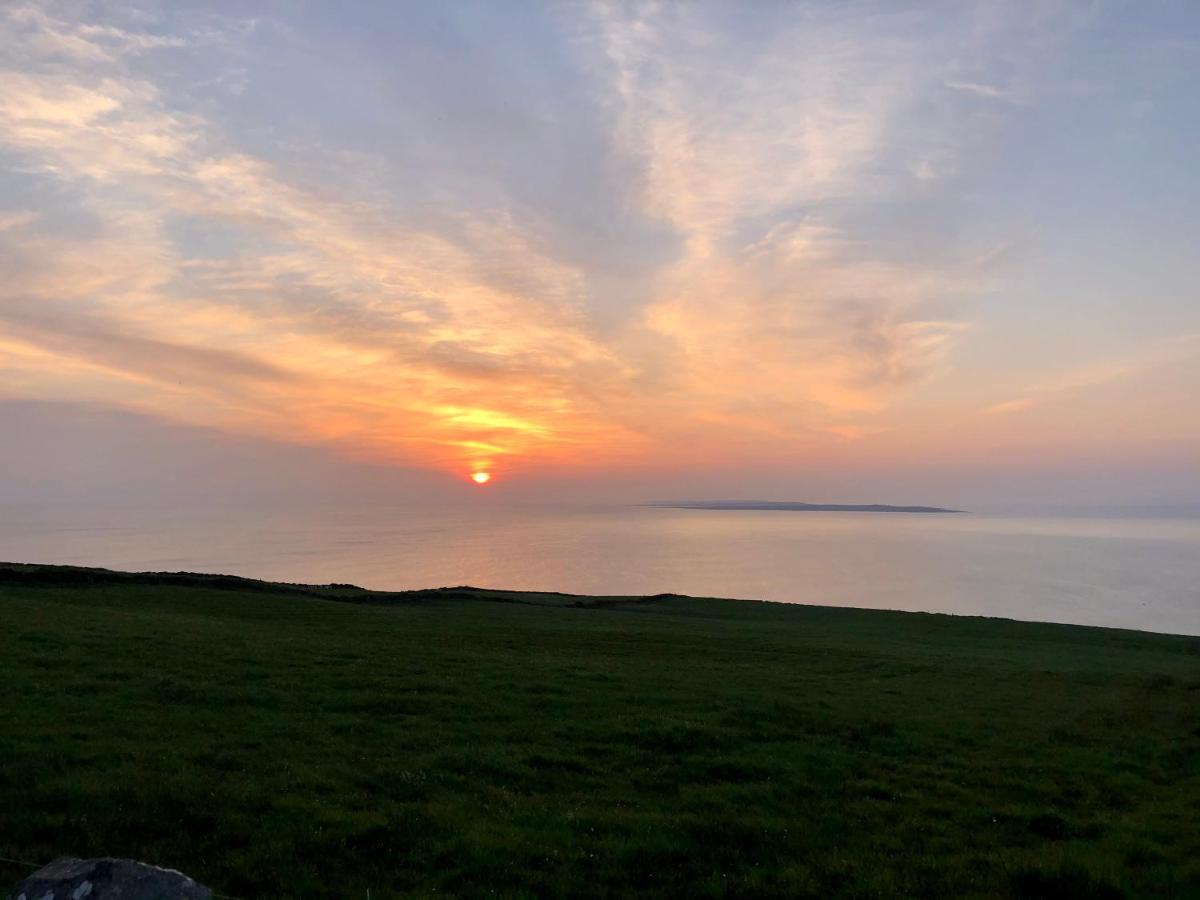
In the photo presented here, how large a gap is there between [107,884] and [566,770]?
9.58 m

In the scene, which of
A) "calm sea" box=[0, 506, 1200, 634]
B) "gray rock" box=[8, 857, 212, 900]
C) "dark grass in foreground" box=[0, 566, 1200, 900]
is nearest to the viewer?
"gray rock" box=[8, 857, 212, 900]

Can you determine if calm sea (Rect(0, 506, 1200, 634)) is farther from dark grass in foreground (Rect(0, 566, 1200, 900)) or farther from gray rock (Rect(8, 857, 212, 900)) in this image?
gray rock (Rect(8, 857, 212, 900))

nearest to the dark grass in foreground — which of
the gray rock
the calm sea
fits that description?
the gray rock

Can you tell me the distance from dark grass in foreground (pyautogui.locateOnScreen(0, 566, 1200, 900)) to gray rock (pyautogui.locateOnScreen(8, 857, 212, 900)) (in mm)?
3110

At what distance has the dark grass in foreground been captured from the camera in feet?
35.1

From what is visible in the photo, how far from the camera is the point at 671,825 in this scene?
1233 cm

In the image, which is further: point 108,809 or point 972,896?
point 108,809

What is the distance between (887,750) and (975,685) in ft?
45.2

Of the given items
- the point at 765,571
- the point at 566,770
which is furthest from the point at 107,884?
the point at 765,571

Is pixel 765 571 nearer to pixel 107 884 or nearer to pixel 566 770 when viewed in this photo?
pixel 566 770

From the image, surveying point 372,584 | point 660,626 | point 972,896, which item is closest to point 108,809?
point 972,896

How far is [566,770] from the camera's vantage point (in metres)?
15.1

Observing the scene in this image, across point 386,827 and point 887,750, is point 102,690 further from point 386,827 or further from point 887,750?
point 887,750

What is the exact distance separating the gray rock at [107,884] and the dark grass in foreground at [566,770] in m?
3.11
